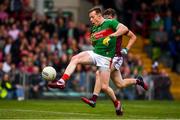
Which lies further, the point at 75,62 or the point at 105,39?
the point at 105,39

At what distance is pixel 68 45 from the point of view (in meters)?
32.3

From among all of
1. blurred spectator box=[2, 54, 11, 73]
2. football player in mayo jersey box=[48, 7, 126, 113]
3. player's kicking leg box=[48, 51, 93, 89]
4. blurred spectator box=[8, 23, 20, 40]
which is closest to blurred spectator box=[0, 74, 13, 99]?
blurred spectator box=[2, 54, 11, 73]

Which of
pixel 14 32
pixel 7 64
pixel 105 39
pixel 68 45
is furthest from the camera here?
pixel 68 45

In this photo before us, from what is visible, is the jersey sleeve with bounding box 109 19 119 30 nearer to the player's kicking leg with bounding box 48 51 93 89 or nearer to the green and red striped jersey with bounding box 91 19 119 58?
the green and red striped jersey with bounding box 91 19 119 58

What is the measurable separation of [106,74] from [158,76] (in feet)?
40.1

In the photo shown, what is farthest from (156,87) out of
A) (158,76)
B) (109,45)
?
(109,45)

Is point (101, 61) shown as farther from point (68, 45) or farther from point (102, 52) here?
point (68, 45)

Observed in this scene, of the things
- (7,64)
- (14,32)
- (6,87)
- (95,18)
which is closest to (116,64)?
(95,18)

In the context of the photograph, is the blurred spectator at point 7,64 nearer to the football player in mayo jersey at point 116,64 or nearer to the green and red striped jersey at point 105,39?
the football player in mayo jersey at point 116,64

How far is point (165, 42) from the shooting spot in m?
34.6

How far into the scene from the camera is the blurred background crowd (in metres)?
29.2

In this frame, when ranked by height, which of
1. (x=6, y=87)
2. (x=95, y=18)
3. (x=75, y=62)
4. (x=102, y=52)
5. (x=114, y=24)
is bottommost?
(x=6, y=87)

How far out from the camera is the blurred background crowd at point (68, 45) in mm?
29234

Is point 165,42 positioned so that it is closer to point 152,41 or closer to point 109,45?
point 152,41
